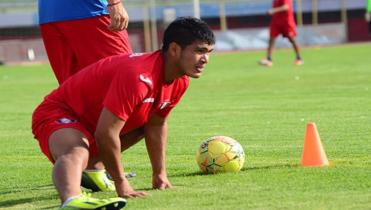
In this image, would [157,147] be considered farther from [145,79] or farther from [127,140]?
[145,79]

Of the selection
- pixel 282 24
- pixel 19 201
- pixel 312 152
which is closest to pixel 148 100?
pixel 19 201

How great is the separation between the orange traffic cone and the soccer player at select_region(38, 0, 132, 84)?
1.50 m

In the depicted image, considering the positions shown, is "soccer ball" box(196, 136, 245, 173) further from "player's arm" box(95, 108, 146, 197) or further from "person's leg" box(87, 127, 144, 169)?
"player's arm" box(95, 108, 146, 197)

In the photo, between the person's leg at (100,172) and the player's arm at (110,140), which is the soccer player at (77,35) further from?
the player's arm at (110,140)

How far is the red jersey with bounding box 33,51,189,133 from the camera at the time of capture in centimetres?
564

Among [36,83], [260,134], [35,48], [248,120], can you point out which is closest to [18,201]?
[260,134]

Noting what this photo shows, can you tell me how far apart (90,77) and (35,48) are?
101 ft

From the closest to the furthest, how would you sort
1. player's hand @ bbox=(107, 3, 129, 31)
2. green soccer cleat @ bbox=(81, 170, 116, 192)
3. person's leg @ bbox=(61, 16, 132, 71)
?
1. green soccer cleat @ bbox=(81, 170, 116, 192)
2. player's hand @ bbox=(107, 3, 129, 31)
3. person's leg @ bbox=(61, 16, 132, 71)

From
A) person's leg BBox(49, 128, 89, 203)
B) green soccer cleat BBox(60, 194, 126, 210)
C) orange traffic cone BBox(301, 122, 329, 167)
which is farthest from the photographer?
orange traffic cone BBox(301, 122, 329, 167)

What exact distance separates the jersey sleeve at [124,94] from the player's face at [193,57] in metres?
0.37

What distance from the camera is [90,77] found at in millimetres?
5926

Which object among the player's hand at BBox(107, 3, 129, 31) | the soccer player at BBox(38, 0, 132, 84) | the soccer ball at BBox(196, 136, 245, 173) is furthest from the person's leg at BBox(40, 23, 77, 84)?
the soccer ball at BBox(196, 136, 245, 173)

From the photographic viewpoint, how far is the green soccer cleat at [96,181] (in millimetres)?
6512

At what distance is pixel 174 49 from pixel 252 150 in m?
2.61
